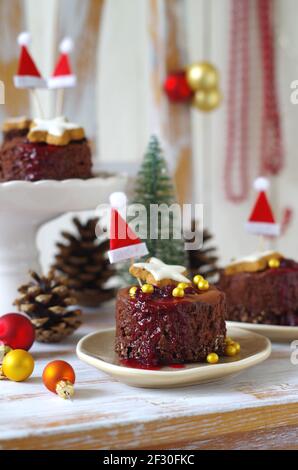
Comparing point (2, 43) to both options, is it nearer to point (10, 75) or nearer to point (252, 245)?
point (10, 75)

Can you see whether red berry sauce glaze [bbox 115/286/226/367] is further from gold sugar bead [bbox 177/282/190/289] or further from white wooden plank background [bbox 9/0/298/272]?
white wooden plank background [bbox 9/0/298/272]

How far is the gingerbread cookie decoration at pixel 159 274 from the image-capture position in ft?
3.18

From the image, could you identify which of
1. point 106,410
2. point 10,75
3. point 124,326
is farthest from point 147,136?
point 106,410

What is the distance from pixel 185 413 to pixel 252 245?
1.76 meters

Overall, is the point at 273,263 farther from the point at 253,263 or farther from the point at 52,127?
the point at 52,127

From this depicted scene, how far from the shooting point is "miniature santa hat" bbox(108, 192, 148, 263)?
976 millimetres

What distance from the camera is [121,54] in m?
2.20

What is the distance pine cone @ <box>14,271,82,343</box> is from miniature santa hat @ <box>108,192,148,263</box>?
0.69 feet

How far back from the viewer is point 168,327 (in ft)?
3.02

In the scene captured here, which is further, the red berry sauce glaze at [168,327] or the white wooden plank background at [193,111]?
the white wooden plank background at [193,111]

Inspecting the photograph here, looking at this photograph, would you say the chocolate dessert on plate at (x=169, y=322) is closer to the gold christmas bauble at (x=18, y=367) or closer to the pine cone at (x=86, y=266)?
the gold christmas bauble at (x=18, y=367)

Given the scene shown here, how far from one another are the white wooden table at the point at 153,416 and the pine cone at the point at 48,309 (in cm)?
19

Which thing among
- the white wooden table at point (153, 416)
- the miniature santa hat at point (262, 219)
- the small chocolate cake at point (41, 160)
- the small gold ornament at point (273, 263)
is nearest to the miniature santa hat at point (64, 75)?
the small chocolate cake at point (41, 160)
